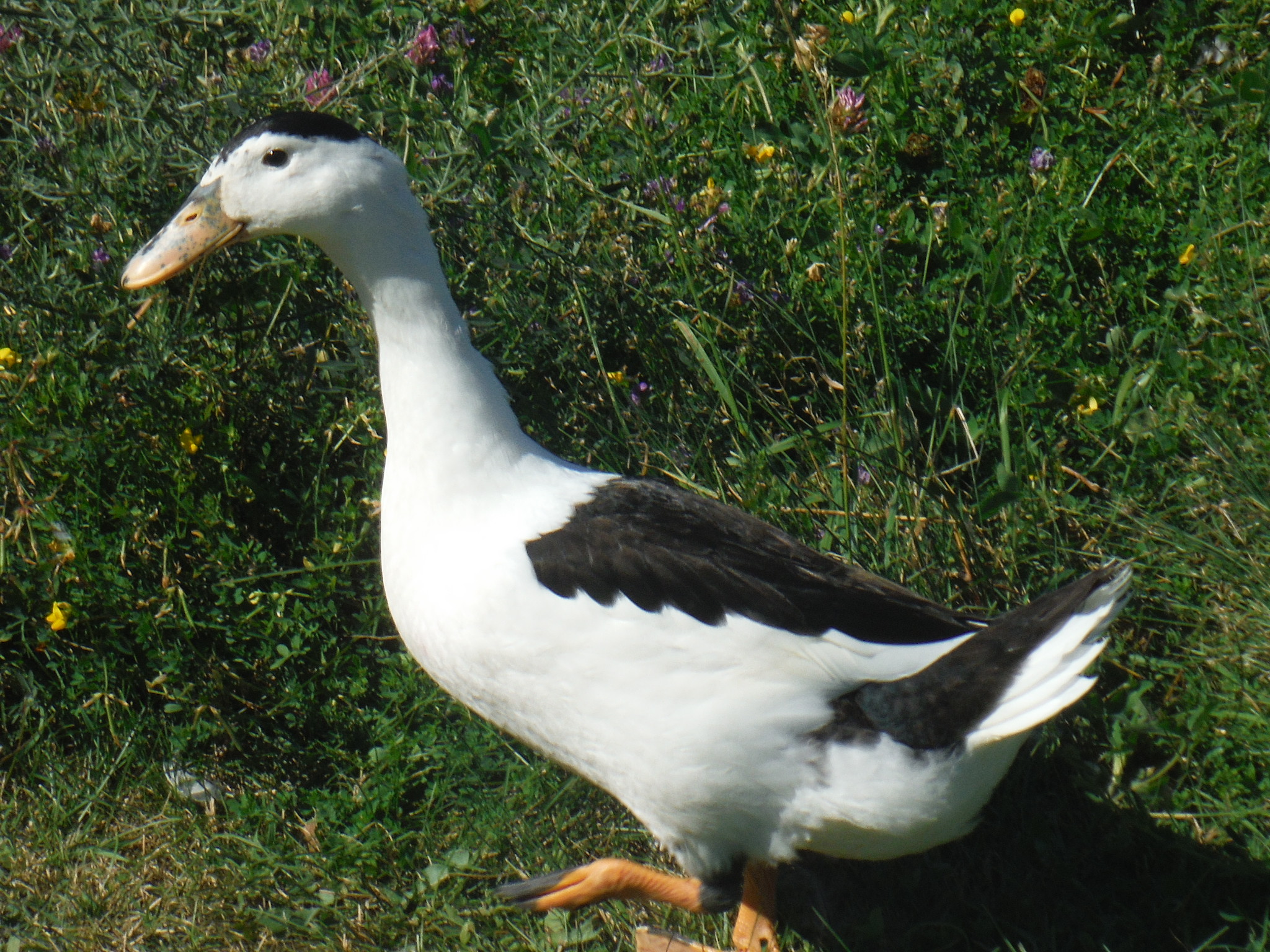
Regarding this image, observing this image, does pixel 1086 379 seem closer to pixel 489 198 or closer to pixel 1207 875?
pixel 1207 875

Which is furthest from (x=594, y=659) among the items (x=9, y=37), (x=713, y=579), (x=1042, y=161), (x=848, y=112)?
(x=9, y=37)

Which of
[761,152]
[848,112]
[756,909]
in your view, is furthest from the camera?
[761,152]

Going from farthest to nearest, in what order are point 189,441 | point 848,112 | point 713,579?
1. point 848,112
2. point 189,441
3. point 713,579

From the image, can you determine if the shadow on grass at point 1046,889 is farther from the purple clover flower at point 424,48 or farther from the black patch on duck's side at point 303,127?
the purple clover flower at point 424,48

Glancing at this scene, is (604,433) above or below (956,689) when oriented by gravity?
below

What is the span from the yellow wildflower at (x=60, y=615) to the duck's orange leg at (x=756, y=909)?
1.80 m

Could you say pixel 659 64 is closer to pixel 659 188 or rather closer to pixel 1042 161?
pixel 659 188

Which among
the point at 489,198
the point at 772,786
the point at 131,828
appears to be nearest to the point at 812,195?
the point at 489,198

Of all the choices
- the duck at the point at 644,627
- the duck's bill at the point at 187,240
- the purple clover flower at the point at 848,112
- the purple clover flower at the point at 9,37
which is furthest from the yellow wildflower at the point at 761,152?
the purple clover flower at the point at 9,37

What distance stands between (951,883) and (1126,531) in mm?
984

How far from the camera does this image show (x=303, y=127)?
2613 mm

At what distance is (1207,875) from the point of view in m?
2.78

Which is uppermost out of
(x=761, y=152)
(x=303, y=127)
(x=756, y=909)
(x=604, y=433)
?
(x=303, y=127)

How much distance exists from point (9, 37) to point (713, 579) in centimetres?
242
